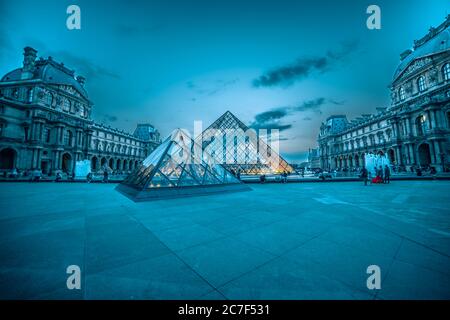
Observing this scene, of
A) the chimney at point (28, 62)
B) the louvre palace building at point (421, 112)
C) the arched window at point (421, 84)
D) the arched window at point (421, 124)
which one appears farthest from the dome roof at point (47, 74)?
the arched window at point (421, 84)

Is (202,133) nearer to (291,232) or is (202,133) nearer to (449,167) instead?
(291,232)

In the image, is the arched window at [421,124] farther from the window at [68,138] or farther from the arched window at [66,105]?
the arched window at [66,105]

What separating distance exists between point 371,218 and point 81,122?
49.9m

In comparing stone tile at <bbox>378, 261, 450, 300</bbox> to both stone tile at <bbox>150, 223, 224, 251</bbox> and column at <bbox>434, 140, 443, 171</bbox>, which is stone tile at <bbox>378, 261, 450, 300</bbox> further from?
column at <bbox>434, 140, 443, 171</bbox>

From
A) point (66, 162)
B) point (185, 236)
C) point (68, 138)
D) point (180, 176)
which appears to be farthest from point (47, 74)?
point (185, 236)

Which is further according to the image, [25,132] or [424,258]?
[25,132]

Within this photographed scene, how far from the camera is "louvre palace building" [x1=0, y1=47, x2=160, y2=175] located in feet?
92.9

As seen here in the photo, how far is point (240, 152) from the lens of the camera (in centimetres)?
2800

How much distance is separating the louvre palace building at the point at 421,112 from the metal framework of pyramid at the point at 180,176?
34.9 meters

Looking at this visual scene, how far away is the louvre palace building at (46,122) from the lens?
28.3m

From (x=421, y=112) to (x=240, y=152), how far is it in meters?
31.6

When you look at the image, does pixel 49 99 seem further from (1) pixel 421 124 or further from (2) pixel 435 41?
(2) pixel 435 41

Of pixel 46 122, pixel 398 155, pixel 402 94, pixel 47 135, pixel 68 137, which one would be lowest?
pixel 398 155
